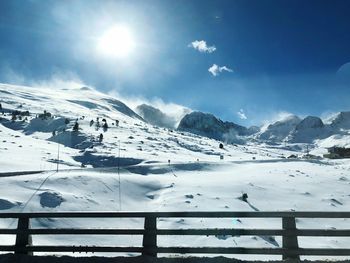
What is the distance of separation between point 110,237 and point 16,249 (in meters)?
15.1

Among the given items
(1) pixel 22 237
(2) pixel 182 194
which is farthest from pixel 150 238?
(2) pixel 182 194

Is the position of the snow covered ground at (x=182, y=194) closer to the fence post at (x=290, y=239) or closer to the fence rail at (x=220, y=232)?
the fence rail at (x=220, y=232)

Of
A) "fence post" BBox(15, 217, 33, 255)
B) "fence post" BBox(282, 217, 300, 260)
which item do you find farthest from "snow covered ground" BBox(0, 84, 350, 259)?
"fence post" BBox(282, 217, 300, 260)

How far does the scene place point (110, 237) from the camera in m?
26.5

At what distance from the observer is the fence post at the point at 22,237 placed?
1169 centimetres

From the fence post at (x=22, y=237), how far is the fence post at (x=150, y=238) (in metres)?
3.05

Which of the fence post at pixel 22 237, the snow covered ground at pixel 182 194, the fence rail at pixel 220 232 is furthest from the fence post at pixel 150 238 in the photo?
the snow covered ground at pixel 182 194

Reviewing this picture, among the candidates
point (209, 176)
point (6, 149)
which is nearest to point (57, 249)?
point (209, 176)

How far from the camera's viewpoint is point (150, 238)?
11.3 meters

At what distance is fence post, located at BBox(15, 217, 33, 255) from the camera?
11688mm

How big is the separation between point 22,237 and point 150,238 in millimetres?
3319

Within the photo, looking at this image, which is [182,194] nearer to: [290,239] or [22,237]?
[22,237]

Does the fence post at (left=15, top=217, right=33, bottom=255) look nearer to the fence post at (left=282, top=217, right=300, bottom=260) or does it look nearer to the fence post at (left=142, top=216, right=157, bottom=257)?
the fence post at (left=142, top=216, right=157, bottom=257)

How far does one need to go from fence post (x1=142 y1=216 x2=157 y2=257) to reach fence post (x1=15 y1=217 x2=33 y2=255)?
3048 millimetres
